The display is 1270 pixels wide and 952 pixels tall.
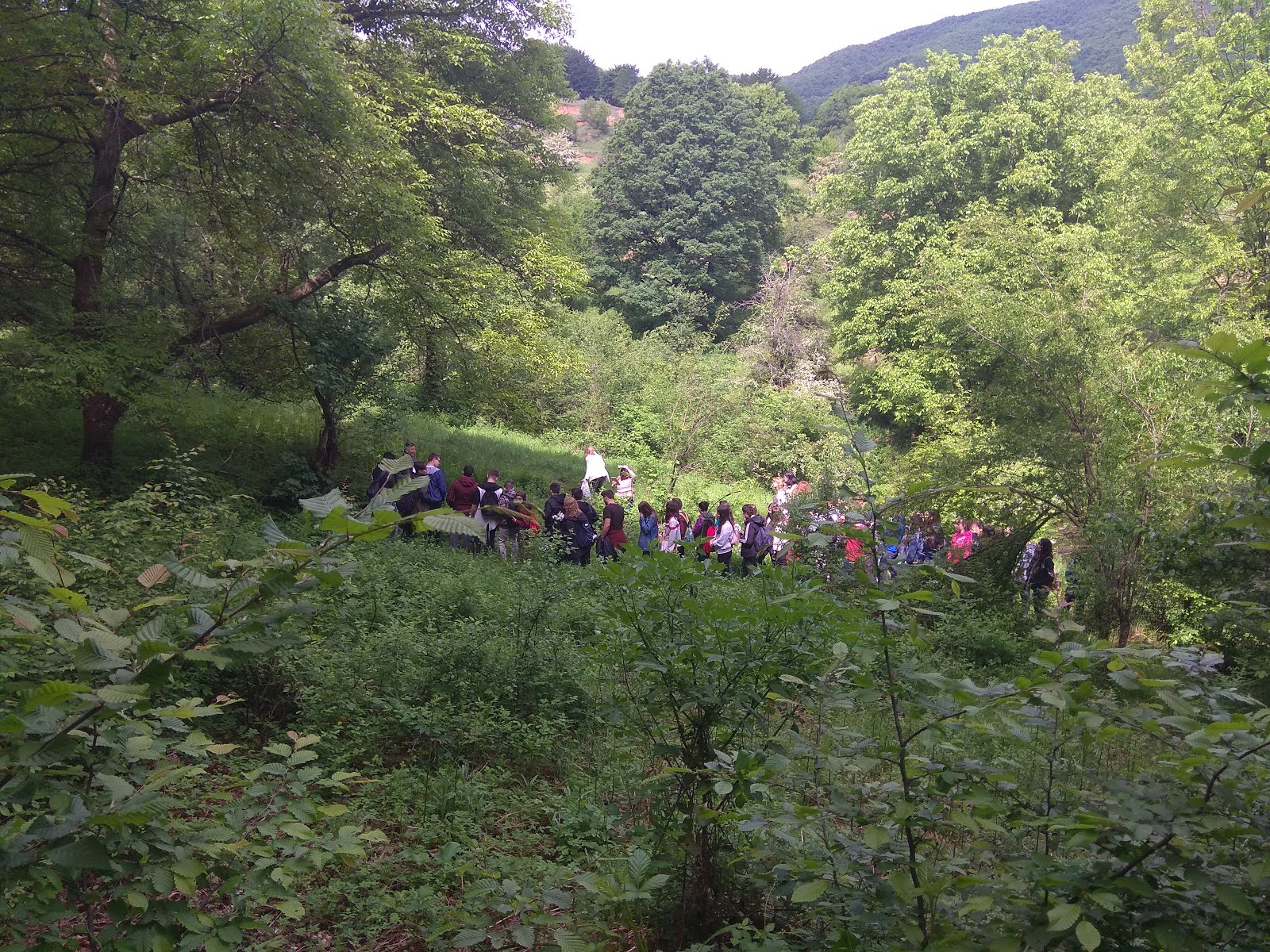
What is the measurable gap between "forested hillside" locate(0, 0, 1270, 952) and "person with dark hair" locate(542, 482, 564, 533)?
0.04m

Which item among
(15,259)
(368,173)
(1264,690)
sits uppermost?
(368,173)

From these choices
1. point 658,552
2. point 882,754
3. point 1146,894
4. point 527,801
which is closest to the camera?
point 1146,894

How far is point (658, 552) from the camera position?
363 centimetres

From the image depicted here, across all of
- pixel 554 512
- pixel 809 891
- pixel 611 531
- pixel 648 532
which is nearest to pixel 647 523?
pixel 648 532

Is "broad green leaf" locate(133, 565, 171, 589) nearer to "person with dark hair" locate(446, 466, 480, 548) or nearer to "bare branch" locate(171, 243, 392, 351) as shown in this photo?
"person with dark hair" locate(446, 466, 480, 548)

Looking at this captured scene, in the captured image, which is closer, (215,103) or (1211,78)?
(215,103)

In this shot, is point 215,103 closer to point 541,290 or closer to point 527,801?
point 541,290

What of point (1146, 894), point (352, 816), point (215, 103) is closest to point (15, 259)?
point (215, 103)

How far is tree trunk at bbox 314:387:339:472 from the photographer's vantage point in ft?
Result: 45.0

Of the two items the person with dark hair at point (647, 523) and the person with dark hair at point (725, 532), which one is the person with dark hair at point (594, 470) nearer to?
the person with dark hair at point (647, 523)

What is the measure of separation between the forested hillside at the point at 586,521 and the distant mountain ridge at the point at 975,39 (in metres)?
79.4

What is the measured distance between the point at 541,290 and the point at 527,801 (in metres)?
14.3

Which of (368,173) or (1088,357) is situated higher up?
(368,173)

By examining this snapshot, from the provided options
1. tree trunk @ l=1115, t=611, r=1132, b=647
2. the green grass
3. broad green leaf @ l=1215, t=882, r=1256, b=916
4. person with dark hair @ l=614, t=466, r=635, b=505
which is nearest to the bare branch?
the green grass
